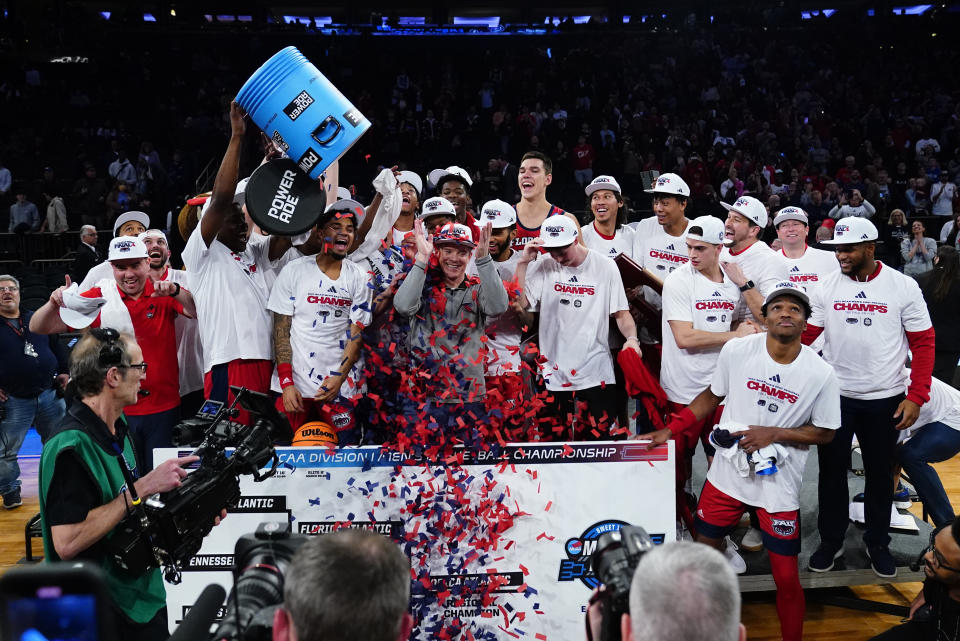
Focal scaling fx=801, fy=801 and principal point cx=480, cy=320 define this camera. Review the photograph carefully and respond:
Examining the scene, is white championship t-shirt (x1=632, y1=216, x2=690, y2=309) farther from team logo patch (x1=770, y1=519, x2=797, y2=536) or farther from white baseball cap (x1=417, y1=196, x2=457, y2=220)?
team logo patch (x1=770, y1=519, x2=797, y2=536)

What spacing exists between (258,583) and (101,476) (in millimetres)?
1380

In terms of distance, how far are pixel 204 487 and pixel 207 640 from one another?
1092 millimetres

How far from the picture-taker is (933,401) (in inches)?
204

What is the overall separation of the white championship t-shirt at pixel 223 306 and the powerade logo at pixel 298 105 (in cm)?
142

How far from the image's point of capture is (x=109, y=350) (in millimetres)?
2967

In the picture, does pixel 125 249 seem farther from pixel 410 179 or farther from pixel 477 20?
pixel 477 20

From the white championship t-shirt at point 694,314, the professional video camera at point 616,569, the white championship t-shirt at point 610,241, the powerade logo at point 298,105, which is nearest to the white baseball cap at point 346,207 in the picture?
the powerade logo at point 298,105

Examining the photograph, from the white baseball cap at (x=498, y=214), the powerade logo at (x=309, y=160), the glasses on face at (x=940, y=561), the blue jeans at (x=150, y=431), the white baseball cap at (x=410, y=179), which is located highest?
the white baseball cap at (x=410, y=179)

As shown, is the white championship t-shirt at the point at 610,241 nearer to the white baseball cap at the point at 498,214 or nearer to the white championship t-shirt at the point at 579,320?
the white championship t-shirt at the point at 579,320

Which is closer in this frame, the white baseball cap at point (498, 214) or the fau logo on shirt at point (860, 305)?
the fau logo on shirt at point (860, 305)

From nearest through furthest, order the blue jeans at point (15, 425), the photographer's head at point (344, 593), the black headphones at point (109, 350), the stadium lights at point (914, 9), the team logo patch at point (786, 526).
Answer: the photographer's head at point (344, 593) < the black headphones at point (109, 350) < the team logo patch at point (786, 526) < the blue jeans at point (15, 425) < the stadium lights at point (914, 9)

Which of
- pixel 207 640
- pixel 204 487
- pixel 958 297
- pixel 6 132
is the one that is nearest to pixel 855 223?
pixel 958 297

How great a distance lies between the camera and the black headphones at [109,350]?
2965 mm

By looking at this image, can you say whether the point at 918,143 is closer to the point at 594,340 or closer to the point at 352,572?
the point at 594,340
